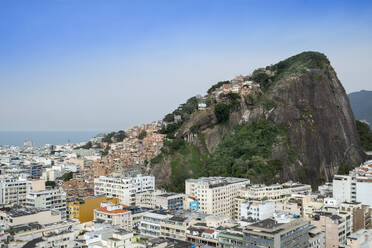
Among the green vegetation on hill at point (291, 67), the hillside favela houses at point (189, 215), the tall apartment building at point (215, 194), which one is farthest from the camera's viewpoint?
the green vegetation on hill at point (291, 67)

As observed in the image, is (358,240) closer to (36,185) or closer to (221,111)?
(36,185)

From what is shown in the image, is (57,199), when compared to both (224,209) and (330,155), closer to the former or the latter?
(224,209)

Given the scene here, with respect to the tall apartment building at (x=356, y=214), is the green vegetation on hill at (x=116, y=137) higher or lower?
higher

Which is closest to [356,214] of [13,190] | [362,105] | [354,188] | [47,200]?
[354,188]

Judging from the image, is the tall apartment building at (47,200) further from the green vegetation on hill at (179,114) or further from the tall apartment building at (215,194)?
the green vegetation on hill at (179,114)

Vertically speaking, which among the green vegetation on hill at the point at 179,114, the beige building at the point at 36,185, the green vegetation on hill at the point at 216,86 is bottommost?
the beige building at the point at 36,185

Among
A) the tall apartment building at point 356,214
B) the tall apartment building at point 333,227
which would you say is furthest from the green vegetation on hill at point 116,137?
the tall apartment building at point 333,227

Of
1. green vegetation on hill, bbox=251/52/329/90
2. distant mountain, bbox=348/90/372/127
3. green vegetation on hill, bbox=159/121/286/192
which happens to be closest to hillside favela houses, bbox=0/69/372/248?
green vegetation on hill, bbox=159/121/286/192

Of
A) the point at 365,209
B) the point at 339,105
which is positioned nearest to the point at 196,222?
the point at 365,209
